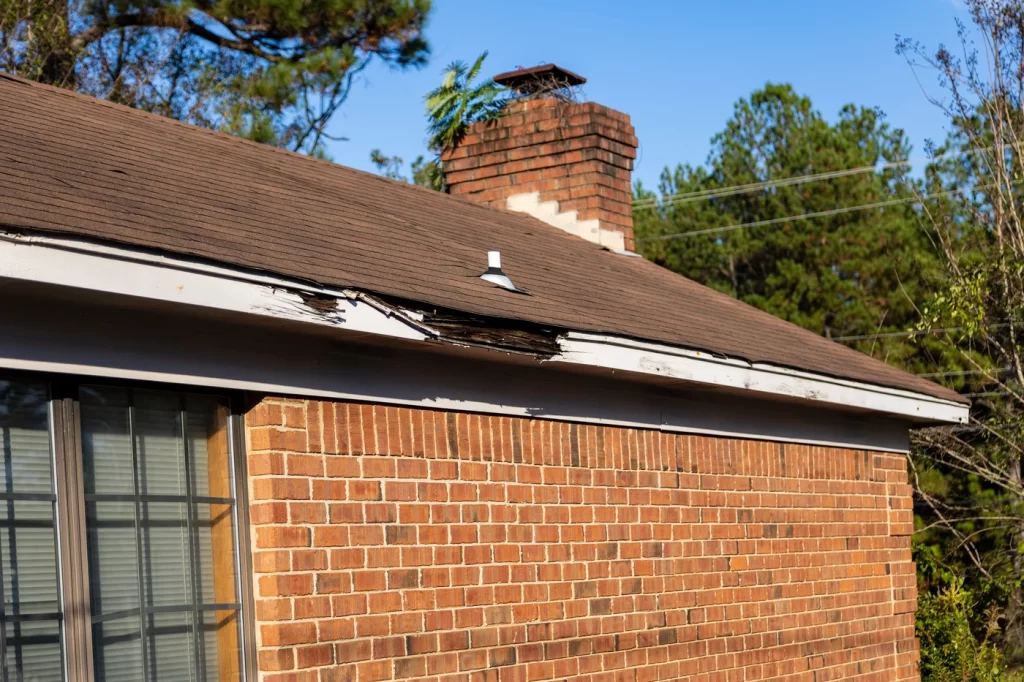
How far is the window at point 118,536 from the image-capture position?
4.82 m

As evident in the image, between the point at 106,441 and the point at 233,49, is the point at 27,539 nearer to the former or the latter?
the point at 106,441

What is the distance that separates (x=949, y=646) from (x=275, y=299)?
11023 mm

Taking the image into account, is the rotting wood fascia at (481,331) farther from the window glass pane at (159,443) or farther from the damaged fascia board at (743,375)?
the window glass pane at (159,443)

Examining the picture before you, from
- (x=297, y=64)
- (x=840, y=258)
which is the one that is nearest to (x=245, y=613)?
(x=297, y=64)

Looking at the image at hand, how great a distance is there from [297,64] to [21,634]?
14848 millimetres

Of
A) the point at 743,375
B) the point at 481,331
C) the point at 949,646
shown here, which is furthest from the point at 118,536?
the point at 949,646

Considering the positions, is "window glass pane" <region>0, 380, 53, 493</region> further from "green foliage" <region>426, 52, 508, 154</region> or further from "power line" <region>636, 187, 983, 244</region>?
"power line" <region>636, 187, 983, 244</region>

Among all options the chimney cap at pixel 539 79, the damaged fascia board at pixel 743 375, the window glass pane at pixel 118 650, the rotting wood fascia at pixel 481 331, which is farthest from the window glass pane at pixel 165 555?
the chimney cap at pixel 539 79

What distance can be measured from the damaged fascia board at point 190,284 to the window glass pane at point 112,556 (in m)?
0.89

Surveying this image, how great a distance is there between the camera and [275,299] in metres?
5.23

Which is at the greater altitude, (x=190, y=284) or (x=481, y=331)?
(x=190, y=284)

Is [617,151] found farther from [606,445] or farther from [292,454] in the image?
[292,454]

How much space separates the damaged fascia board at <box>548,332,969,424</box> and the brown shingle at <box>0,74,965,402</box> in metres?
0.07

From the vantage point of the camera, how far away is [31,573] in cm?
483
